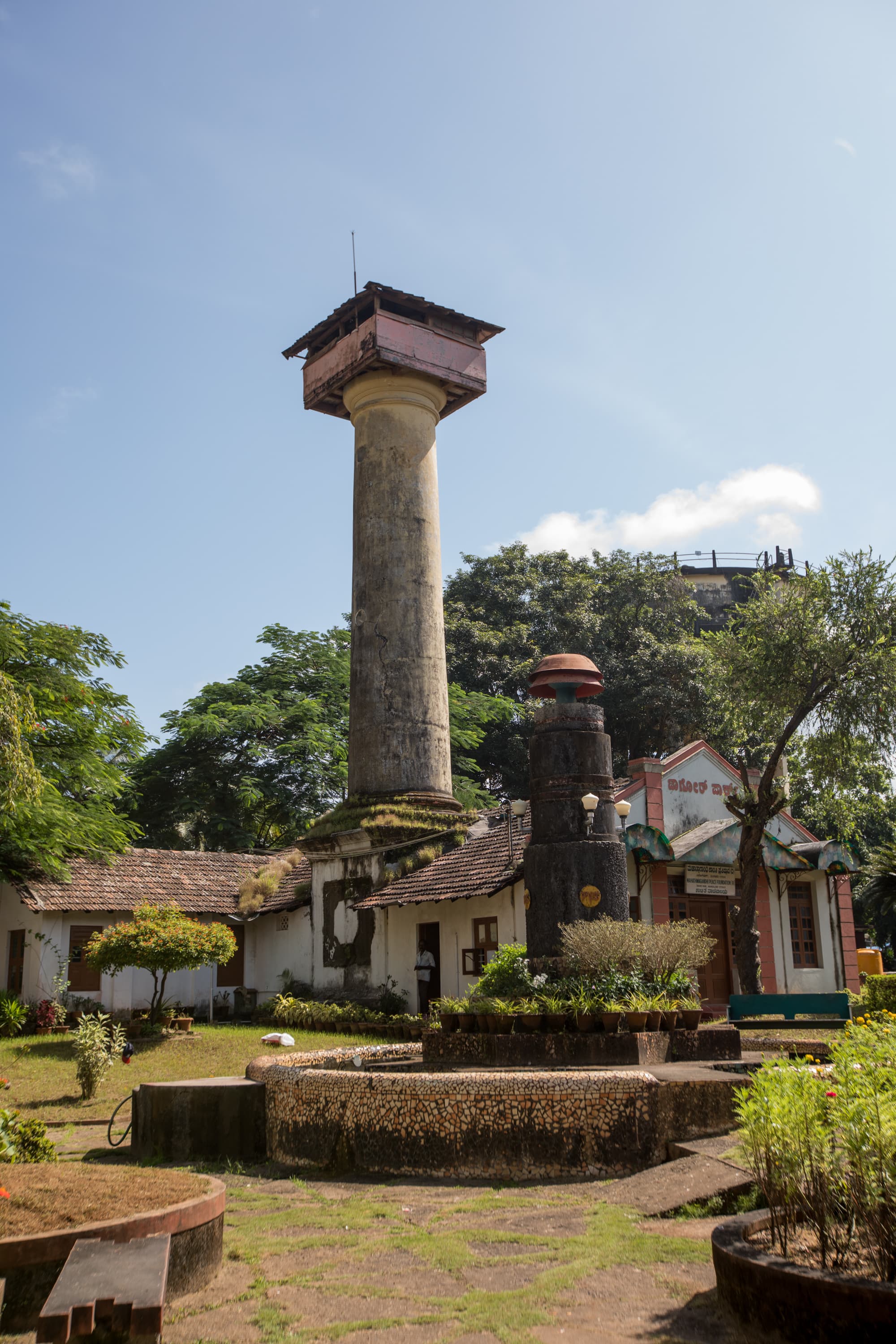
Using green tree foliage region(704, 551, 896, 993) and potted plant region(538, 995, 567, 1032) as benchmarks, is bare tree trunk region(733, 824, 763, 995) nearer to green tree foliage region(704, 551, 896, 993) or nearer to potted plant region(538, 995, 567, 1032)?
green tree foliage region(704, 551, 896, 993)

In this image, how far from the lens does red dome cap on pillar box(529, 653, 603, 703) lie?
13.1 m

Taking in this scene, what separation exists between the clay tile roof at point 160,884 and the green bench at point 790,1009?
12.1 m

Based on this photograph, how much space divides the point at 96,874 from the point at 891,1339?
2107 cm

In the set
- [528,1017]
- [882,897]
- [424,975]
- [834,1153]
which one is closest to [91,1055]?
[528,1017]

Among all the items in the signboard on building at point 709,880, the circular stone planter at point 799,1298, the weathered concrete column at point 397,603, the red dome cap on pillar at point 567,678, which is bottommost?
the circular stone planter at point 799,1298

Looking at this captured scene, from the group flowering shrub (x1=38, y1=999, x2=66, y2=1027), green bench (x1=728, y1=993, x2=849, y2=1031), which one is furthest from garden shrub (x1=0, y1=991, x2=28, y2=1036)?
green bench (x1=728, y1=993, x2=849, y2=1031)

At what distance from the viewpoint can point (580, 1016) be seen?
9.79 m

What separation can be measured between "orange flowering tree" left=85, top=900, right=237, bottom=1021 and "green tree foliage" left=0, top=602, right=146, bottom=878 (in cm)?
263

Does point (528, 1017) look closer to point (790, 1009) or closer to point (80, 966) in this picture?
point (790, 1009)

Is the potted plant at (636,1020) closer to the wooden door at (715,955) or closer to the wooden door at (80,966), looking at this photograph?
the wooden door at (715,955)

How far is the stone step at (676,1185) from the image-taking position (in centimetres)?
649

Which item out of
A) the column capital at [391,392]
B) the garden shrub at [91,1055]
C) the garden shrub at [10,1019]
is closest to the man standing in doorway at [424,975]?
the garden shrub at [10,1019]

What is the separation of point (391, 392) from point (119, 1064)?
45.0ft

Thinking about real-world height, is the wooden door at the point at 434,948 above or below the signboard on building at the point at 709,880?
below
